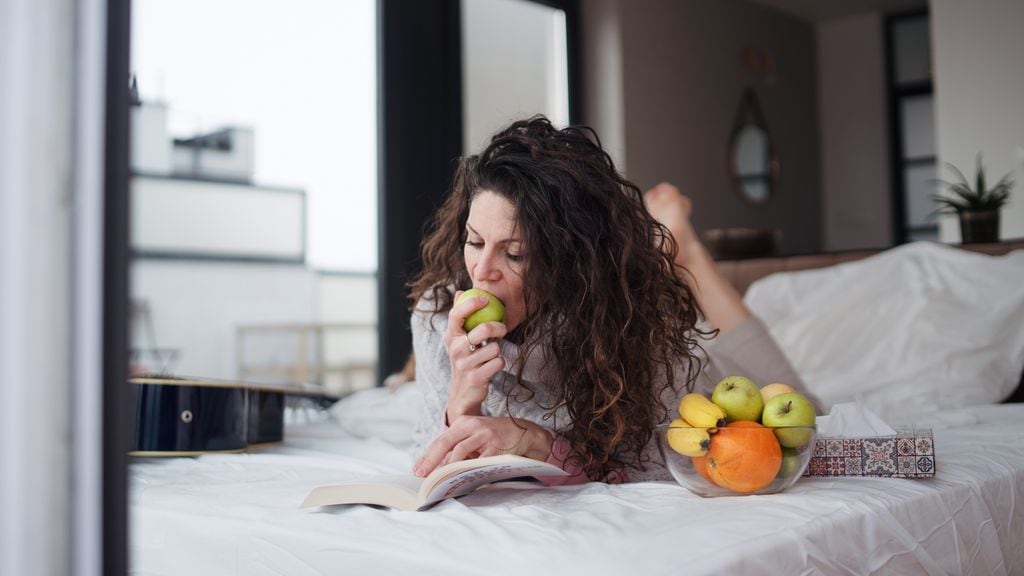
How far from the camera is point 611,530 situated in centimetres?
105

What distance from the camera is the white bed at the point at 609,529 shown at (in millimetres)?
991

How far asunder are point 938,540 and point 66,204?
1.10 meters

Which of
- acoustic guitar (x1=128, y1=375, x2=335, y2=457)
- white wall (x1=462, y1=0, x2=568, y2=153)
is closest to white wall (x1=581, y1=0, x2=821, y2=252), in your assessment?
white wall (x1=462, y1=0, x2=568, y2=153)

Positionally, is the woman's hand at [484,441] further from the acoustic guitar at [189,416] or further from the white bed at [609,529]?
the acoustic guitar at [189,416]

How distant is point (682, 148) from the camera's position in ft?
19.2

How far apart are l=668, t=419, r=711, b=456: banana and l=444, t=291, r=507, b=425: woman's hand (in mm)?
290

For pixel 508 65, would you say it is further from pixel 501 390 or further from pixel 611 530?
pixel 611 530

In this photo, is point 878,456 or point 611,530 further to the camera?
point 878,456

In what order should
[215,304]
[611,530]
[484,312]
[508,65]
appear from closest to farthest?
[611,530] → [484,312] → [215,304] → [508,65]

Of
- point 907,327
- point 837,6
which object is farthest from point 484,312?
point 837,6

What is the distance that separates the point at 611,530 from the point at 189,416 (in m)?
1.17

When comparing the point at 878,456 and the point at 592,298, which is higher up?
the point at 592,298

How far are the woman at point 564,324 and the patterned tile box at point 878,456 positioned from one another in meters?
0.25

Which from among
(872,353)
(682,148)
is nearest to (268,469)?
(872,353)
